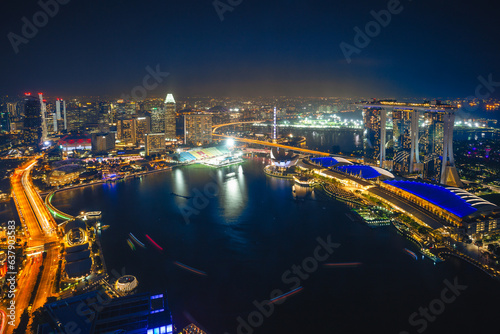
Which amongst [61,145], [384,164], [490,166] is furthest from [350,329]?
[61,145]

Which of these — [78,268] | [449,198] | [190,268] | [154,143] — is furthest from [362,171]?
[154,143]

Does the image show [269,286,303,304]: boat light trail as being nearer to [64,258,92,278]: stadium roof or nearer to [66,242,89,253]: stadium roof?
[64,258,92,278]: stadium roof

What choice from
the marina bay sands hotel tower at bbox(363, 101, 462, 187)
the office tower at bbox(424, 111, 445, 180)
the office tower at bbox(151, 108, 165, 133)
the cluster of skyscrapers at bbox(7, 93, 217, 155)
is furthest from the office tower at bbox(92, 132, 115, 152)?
the office tower at bbox(424, 111, 445, 180)

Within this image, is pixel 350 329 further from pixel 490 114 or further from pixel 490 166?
pixel 490 114

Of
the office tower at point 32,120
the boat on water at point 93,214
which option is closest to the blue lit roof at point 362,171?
the boat on water at point 93,214

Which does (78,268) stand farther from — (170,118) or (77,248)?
(170,118)
